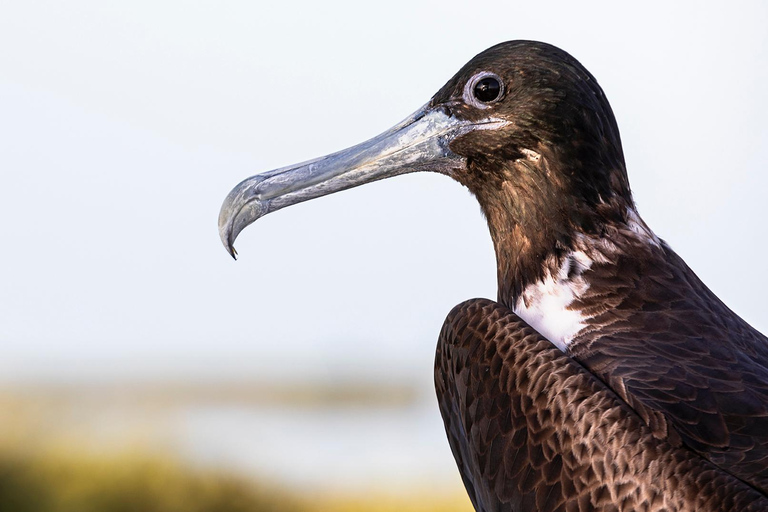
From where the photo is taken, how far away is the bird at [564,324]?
243cm

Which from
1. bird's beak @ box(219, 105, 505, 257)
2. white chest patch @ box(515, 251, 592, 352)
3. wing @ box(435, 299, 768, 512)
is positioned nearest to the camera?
wing @ box(435, 299, 768, 512)

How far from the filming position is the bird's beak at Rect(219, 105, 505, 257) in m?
3.21

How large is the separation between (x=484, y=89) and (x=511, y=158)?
206 millimetres

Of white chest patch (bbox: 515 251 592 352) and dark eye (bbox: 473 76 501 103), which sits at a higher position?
dark eye (bbox: 473 76 501 103)

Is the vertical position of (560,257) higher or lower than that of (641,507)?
higher

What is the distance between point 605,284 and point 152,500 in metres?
6.25

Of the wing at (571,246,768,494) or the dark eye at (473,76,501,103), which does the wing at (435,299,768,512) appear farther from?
the dark eye at (473,76,501,103)

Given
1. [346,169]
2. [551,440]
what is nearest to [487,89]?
[346,169]

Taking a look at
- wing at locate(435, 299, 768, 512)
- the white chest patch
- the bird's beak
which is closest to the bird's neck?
the white chest patch

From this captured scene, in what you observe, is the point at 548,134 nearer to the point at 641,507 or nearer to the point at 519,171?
the point at 519,171

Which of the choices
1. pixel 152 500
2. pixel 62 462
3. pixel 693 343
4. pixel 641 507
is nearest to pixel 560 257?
pixel 693 343

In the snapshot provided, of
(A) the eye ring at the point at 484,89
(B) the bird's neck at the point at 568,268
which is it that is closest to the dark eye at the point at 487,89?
(A) the eye ring at the point at 484,89

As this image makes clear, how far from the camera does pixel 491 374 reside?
107 inches

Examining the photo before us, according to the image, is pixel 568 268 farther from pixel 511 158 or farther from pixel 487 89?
pixel 487 89
